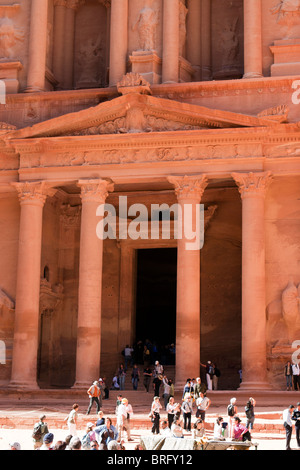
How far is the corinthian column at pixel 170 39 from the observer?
38312 mm

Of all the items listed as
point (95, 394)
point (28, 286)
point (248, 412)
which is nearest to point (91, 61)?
point (28, 286)

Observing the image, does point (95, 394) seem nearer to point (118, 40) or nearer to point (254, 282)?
point (254, 282)

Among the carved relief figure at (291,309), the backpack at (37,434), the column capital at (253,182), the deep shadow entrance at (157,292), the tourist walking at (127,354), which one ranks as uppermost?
the column capital at (253,182)

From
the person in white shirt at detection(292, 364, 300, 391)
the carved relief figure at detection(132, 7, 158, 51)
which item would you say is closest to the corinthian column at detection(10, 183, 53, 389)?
the carved relief figure at detection(132, 7, 158, 51)

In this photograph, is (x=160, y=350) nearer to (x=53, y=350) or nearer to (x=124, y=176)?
(x=53, y=350)

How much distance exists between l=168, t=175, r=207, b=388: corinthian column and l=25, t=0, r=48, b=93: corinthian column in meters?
8.71

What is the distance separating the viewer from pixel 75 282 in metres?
41.7

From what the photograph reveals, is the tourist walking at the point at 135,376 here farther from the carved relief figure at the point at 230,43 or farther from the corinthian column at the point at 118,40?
the carved relief figure at the point at 230,43

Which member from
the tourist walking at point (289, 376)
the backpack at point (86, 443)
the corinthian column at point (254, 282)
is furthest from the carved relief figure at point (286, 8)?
the backpack at point (86, 443)

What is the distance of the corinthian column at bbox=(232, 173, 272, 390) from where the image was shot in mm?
33656

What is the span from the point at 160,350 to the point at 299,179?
41.4 feet

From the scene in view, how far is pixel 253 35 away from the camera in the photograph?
1484 inches

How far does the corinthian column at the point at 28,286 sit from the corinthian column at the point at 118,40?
20.6 feet
